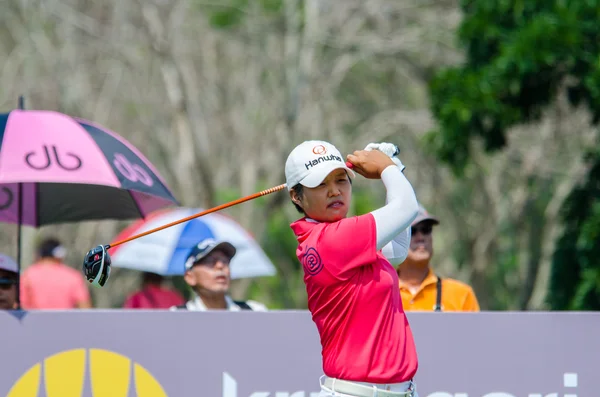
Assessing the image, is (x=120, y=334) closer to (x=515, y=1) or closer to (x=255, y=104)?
(x=515, y=1)

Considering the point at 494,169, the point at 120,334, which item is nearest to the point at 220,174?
the point at 494,169

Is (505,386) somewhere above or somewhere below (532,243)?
below

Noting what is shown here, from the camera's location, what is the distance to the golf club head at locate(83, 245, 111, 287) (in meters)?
5.03

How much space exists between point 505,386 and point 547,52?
4342mm

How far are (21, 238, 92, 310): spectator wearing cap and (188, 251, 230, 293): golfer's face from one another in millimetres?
3235

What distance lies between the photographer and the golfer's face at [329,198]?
4.52 metres

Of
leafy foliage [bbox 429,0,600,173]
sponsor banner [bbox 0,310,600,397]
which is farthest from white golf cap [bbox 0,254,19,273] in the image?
leafy foliage [bbox 429,0,600,173]

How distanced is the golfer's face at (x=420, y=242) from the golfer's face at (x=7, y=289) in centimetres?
253

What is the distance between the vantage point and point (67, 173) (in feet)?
20.6

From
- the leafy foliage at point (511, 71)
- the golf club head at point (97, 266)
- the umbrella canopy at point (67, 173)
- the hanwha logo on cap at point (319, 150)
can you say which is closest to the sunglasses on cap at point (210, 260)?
the umbrella canopy at point (67, 173)

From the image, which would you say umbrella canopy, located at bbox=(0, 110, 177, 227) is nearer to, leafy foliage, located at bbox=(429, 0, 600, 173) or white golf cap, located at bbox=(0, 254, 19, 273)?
white golf cap, located at bbox=(0, 254, 19, 273)

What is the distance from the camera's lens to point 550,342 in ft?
20.0

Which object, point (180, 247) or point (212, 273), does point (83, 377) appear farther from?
point (180, 247)

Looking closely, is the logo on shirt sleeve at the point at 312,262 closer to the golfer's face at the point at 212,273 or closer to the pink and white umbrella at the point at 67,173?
the pink and white umbrella at the point at 67,173
